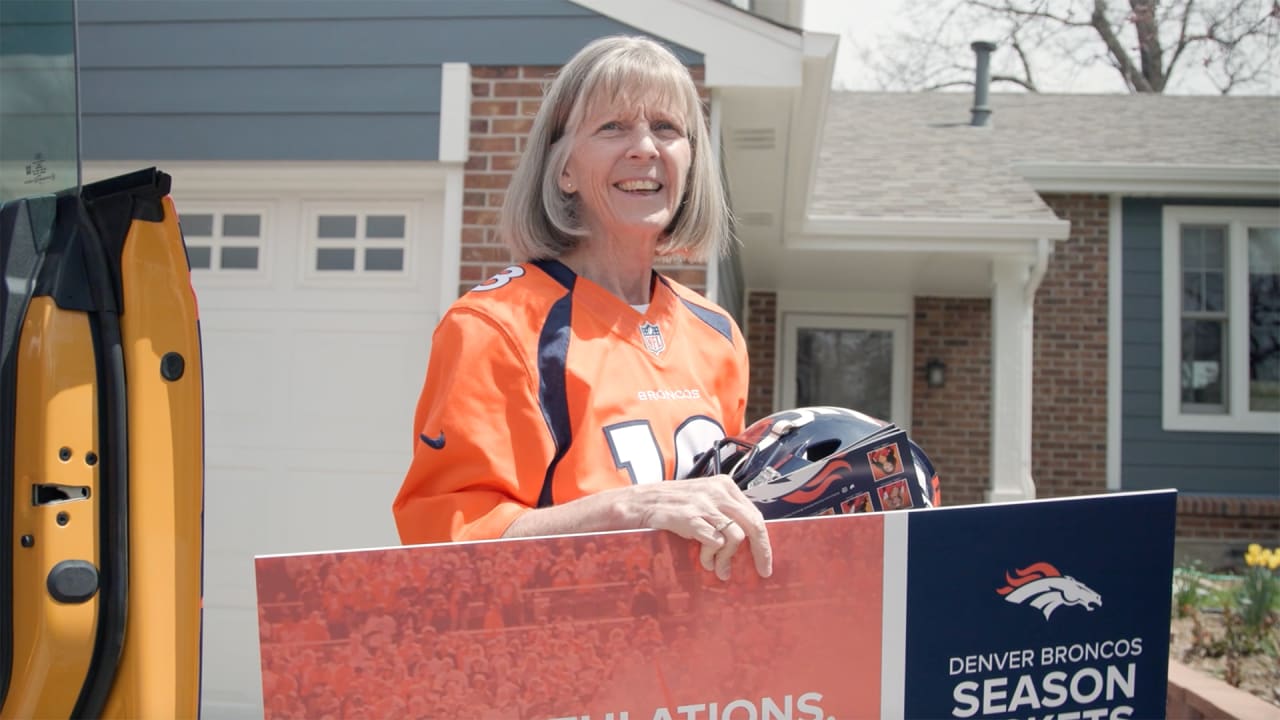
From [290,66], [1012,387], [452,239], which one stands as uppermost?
[290,66]

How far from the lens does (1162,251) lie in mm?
9547

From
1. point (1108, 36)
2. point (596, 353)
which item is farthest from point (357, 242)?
point (1108, 36)

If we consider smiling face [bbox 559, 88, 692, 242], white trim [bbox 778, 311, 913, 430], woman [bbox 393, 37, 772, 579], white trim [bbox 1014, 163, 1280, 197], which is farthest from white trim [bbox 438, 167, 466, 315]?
white trim [bbox 1014, 163, 1280, 197]

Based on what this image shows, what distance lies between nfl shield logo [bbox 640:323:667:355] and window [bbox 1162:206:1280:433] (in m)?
9.16

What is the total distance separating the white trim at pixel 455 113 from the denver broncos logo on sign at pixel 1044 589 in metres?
3.37

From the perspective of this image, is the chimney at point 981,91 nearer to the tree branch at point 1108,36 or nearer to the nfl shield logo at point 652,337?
the tree branch at point 1108,36

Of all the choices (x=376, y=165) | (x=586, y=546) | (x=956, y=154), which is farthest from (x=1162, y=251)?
(x=586, y=546)

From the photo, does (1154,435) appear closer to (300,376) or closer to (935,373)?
(935,373)

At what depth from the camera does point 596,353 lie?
Result: 1533mm

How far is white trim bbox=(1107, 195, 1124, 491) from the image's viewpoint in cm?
938

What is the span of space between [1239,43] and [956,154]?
21.3ft

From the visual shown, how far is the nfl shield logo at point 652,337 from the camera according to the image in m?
1.65

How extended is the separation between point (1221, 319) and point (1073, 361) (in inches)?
60.8

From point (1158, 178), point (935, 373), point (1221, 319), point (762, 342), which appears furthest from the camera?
point (1221, 319)
